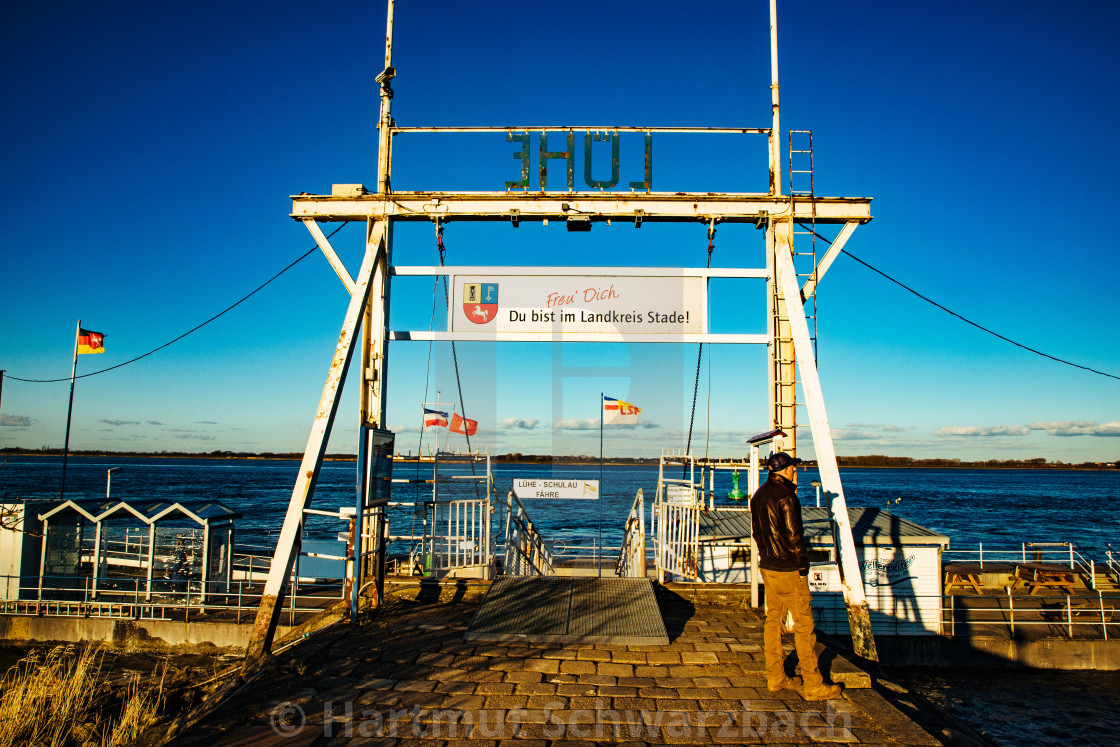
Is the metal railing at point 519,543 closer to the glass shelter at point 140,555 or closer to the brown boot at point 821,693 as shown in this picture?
the glass shelter at point 140,555

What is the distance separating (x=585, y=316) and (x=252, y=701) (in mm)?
5460

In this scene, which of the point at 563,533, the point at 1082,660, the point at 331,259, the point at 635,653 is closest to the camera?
the point at 635,653

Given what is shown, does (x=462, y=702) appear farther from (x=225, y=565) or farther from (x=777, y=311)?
(x=225, y=565)

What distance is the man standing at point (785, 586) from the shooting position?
4.95m

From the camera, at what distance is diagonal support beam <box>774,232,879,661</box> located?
6.59m

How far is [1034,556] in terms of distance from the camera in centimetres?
1816

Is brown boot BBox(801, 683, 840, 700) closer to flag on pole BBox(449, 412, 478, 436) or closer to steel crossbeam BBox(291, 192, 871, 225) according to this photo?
steel crossbeam BBox(291, 192, 871, 225)

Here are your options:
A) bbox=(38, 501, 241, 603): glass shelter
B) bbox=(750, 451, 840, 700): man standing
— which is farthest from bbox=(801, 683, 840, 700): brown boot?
bbox=(38, 501, 241, 603): glass shelter

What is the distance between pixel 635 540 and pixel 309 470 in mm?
8064

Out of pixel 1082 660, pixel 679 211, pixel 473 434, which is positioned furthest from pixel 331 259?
pixel 1082 660

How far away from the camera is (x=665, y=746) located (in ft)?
13.3

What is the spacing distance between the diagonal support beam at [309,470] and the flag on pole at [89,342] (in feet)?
48.9

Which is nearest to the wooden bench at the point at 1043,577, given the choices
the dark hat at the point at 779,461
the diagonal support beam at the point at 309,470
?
the dark hat at the point at 779,461

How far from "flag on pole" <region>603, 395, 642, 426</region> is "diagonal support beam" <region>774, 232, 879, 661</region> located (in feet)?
16.7
